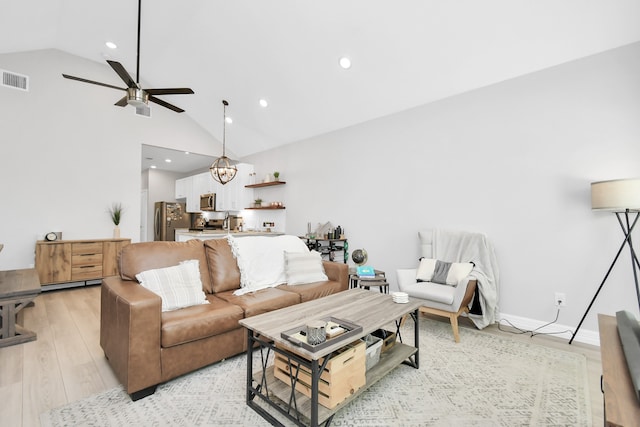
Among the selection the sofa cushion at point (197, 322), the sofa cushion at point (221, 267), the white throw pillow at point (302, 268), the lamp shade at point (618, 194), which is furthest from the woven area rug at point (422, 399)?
the lamp shade at point (618, 194)

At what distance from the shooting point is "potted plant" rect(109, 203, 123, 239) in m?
5.26

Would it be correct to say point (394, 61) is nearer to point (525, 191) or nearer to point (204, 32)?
point (525, 191)

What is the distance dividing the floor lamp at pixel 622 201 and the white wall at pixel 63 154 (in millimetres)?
6709

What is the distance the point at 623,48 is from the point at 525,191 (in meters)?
1.49

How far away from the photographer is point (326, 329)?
66.5 inches

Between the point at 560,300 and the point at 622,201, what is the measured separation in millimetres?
1180

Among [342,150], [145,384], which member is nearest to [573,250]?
[342,150]

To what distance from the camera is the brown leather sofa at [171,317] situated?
185cm

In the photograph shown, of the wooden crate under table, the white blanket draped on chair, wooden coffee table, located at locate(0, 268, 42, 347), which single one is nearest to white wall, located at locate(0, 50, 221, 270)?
wooden coffee table, located at locate(0, 268, 42, 347)

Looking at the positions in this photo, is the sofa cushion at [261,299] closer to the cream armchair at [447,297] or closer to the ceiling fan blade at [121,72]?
the cream armchair at [447,297]

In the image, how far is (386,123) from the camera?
4.37 meters

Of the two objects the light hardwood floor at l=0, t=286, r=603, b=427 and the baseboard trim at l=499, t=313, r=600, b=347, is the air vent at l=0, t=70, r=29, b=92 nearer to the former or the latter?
the light hardwood floor at l=0, t=286, r=603, b=427

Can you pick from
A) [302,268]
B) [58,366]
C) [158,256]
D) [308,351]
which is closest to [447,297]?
[302,268]

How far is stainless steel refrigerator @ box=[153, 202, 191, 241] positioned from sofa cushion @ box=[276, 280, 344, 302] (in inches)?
232
